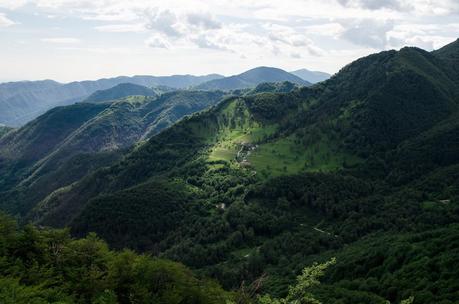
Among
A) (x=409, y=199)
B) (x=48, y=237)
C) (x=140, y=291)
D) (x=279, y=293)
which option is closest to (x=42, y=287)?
(x=140, y=291)

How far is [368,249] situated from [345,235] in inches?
1516

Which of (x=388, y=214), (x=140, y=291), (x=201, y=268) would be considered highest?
(x=140, y=291)

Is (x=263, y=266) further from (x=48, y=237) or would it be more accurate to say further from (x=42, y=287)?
(x=42, y=287)

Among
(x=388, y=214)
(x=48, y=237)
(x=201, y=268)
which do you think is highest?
(x=48, y=237)

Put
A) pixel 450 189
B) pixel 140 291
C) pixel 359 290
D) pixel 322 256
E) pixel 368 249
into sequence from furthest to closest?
1. pixel 450 189
2. pixel 322 256
3. pixel 368 249
4. pixel 359 290
5. pixel 140 291

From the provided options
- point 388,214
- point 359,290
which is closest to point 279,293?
point 359,290

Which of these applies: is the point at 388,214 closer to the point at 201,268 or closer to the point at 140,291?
the point at 201,268

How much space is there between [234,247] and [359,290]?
264ft

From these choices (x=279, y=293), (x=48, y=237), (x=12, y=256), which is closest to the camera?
(x=12, y=256)

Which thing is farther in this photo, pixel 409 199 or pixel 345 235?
pixel 409 199

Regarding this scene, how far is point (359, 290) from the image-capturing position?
104m

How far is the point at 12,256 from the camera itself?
195ft

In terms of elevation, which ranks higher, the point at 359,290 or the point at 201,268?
the point at 359,290

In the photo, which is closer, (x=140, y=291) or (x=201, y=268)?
(x=140, y=291)
